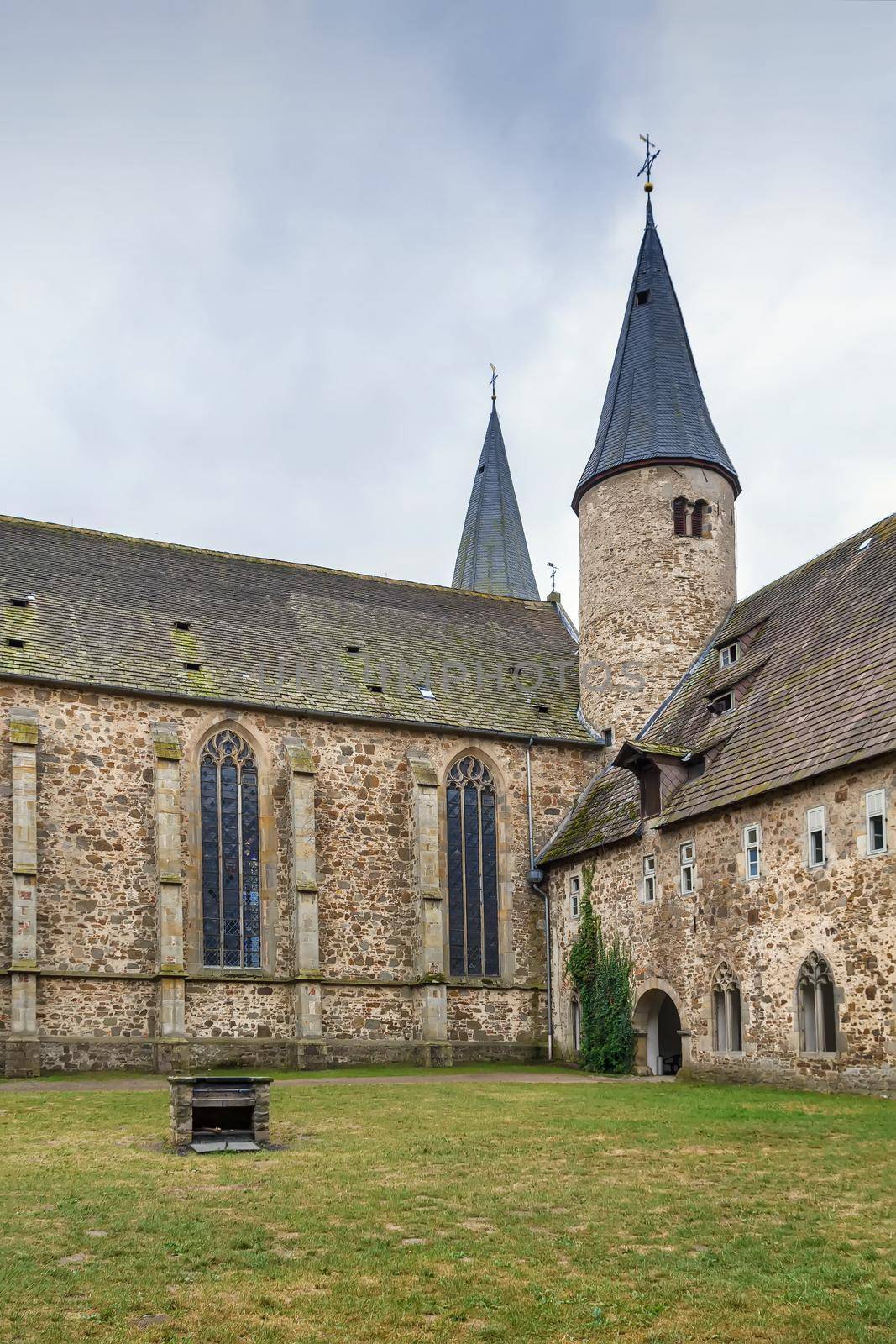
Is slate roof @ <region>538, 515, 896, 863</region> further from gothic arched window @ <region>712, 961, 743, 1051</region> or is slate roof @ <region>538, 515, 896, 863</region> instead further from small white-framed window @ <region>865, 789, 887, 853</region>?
gothic arched window @ <region>712, 961, 743, 1051</region>

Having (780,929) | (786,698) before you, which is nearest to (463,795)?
(786,698)

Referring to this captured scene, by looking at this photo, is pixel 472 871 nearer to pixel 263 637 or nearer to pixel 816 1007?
pixel 263 637

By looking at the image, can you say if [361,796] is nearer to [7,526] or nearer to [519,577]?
[7,526]

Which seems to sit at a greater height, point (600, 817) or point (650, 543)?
point (650, 543)

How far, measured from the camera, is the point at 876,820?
62.9ft

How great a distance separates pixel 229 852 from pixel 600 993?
27.5ft

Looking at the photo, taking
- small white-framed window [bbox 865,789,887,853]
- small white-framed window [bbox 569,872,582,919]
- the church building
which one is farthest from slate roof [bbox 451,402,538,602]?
small white-framed window [bbox 865,789,887,853]

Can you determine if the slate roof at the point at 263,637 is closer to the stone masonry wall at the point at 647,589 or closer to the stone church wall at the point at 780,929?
the stone masonry wall at the point at 647,589

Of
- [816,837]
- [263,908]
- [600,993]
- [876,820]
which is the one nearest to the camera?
[876,820]

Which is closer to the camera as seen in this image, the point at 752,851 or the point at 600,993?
the point at 752,851

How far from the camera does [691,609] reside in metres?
31.3

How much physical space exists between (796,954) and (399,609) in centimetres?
1694

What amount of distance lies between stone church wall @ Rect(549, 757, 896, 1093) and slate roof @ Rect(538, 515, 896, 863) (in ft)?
1.67

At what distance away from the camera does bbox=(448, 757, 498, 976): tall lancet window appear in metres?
30.0
